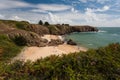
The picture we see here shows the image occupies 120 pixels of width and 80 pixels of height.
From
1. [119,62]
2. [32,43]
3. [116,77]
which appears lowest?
[32,43]

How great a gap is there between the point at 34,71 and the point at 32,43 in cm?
3973

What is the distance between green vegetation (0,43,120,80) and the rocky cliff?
38008 mm

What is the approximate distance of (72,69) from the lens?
28.2 feet

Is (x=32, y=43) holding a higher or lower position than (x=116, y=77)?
lower

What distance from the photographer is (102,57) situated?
30.2 feet

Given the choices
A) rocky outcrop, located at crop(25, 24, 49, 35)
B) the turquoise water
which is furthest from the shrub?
rocky outcrop, located at crop(25, 24, 49, 35)

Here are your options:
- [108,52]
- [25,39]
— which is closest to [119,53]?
[108,52]

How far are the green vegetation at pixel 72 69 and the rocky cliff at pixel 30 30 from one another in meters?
38.0

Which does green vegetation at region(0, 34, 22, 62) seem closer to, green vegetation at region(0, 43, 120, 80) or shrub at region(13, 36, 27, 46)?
shrub at region(13, 36, 27, 46)

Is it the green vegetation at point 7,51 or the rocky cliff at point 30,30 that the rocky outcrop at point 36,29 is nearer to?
the rocky cliff at point 30,30

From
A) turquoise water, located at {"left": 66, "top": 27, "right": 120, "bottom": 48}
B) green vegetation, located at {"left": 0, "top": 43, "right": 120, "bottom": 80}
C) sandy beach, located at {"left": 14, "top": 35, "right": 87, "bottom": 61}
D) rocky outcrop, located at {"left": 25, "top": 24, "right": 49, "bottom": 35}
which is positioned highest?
green vegetation, located at {"left": 0, "top": 43, "right": 120, "bottom": 80}

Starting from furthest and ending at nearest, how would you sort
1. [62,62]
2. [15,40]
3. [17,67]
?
1. [15,40]
2. [17,67]
3. [62,62]

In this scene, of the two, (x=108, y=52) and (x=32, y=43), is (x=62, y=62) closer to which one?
(x=108, y=52)

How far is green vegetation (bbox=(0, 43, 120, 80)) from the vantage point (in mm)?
8328
